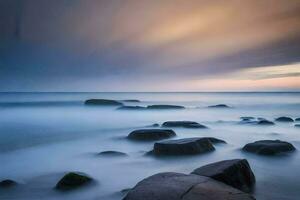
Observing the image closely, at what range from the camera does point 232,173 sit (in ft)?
20.4

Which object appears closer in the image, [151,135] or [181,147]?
[181,147]

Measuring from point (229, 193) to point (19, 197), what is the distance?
14.5 feet

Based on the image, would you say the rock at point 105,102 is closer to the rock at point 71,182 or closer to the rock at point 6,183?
the rock at point 6,183

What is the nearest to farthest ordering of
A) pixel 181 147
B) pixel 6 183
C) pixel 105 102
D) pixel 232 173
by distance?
pixel 232 173
pixel 6 183
pixel 181 147
pixel 105 102

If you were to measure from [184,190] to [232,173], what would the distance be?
1630 millimetres

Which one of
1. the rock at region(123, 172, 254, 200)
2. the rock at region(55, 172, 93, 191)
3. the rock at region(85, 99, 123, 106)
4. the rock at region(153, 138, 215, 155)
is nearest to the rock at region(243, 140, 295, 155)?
the rock at region(153, 138, 215, 155)

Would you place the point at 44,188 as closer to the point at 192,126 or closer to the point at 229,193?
the point at 229,193

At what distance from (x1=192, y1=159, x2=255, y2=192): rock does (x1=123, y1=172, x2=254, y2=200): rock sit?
0.37 meters

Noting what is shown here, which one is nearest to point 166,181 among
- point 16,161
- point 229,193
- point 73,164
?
point 229,193

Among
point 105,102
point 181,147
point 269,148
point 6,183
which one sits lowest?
point 6,183

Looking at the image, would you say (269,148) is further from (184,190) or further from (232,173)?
(184,190)

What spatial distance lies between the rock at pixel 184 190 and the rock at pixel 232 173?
37cm

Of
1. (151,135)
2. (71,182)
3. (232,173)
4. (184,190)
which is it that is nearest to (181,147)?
(151,135)

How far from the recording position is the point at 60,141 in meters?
16.4
